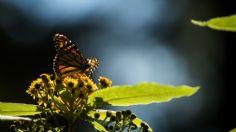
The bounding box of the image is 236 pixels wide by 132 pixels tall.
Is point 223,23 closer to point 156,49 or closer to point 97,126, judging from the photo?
point 97,126

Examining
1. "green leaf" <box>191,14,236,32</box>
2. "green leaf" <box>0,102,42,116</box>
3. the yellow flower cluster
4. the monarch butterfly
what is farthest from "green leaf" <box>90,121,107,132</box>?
"green leaf" <box>191,14,236,32</box>

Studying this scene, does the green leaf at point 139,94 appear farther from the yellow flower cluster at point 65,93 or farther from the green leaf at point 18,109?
the green leaf at point 18,109

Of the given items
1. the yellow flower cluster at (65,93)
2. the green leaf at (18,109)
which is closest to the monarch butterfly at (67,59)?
the yellow flower cluster at (65,93)

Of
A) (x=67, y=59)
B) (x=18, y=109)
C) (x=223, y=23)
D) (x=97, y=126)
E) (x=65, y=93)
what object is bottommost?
(x=97, y=126)

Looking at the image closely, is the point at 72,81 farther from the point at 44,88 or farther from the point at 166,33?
the point at 166,33

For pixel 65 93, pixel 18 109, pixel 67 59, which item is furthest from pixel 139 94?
pixel 67 59

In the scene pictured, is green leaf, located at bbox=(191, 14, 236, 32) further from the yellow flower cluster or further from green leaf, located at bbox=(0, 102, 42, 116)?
green leaf, located at bbox=(0, 102, 42, 116)

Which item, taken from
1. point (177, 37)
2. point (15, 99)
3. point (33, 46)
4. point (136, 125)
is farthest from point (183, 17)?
point (136, 125)
